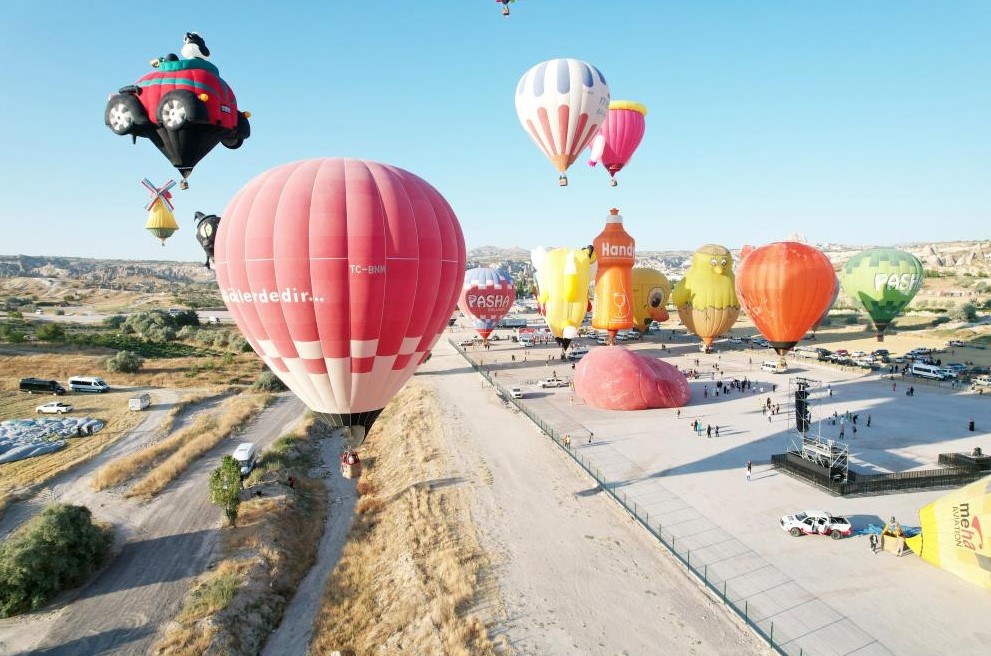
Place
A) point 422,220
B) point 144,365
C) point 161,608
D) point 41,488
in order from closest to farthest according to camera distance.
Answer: point 422,220
point 161,608
point 41,488
point 144,365

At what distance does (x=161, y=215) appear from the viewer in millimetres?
30281

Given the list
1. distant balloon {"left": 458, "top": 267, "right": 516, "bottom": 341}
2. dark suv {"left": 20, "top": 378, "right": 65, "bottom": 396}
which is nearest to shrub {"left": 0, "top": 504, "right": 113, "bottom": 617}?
dark suv {"left": 20, "top": 378, "right": 65, "bottom": 396}

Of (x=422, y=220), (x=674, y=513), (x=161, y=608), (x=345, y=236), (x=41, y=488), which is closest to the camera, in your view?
(x=345, y=236)

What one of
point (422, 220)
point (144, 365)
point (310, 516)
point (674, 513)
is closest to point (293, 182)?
point (422, 220)

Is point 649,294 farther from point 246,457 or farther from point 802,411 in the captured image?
point 246,457

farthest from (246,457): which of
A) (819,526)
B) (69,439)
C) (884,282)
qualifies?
(884,282)

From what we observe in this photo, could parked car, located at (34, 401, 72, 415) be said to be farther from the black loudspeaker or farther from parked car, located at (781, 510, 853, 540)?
the black loudspeaker

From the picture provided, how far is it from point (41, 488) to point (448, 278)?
1854cm

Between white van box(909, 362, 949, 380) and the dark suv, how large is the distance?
52347 mm

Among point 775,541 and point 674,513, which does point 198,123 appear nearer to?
point 674,513

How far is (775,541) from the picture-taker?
1385cm

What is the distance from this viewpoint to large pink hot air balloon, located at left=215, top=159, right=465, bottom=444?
37.1 feet

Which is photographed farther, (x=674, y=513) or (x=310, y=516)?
(x=310, y=516)

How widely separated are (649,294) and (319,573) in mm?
40108
